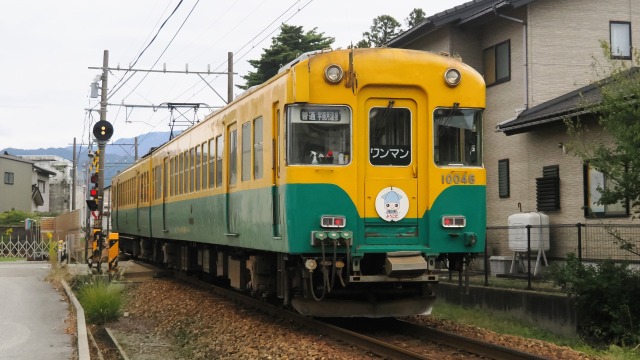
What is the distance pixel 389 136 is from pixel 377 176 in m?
0.53

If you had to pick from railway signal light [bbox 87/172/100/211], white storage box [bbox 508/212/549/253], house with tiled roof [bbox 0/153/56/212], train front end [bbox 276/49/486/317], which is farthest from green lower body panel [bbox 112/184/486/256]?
house with tiled roof [bbox 0/153/56/212]

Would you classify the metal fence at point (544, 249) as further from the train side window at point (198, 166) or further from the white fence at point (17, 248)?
the white fence at point (17, 248)

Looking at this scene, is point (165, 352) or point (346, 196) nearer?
point (346, 196)

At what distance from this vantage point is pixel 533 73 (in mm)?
19062

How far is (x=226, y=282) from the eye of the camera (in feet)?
55.6

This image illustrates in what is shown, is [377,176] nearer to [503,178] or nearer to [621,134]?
[621,134]

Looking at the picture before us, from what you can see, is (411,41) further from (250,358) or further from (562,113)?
(250,358)

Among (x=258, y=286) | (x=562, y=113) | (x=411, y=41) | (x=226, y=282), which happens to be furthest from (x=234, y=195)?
(x=411, y=41)

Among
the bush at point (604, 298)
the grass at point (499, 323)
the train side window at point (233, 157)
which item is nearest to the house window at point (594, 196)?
the grass at point (499, 323)

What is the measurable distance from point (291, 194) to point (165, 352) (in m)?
2.62

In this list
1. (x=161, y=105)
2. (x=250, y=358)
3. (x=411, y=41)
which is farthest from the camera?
(x=161, y=105)

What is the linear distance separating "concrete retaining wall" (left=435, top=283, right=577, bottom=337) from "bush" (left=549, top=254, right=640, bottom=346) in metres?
0.29

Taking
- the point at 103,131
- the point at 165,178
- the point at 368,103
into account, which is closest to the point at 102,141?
the point at 103,131

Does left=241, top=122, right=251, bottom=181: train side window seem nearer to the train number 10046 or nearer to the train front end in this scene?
the train front end
